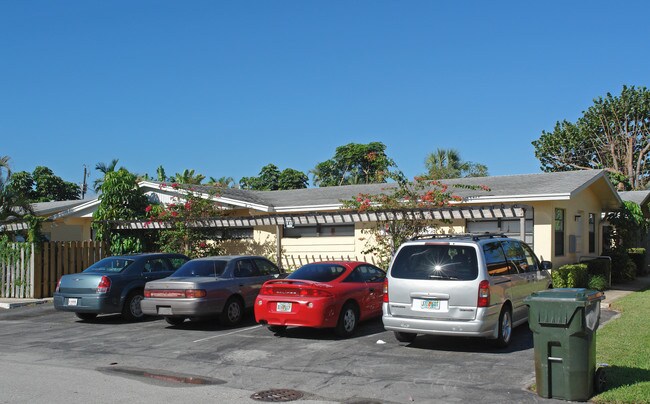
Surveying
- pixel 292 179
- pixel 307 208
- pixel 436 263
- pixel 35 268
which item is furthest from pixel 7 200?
pixel 292 179

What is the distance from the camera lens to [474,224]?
18.1 meters

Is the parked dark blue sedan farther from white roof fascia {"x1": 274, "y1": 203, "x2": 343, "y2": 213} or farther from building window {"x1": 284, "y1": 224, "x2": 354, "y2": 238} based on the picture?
building window {"x1": 284, "y1": 224, "x2": 354, "y2": 238}

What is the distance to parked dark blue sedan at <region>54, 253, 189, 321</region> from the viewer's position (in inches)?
526

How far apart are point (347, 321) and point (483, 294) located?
117 inches

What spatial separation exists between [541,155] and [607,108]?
19.9 ft

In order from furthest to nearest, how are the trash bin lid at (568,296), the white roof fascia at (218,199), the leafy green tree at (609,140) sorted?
1. the leafy green tree at (609,140)
2. the white roof fascia at (218,199)
3. the trash bin lid at (568,296)

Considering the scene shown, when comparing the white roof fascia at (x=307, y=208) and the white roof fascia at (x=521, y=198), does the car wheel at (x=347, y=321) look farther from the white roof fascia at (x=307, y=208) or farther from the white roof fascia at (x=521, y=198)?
the white roof fascia at (x=307, y=208)

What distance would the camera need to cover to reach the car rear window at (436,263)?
9391mm

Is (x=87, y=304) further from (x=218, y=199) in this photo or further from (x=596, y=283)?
(x=596, y=283)

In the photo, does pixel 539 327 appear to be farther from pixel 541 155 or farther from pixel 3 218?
pixel 541 155

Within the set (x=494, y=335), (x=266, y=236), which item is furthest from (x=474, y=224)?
(x=494, y=335)

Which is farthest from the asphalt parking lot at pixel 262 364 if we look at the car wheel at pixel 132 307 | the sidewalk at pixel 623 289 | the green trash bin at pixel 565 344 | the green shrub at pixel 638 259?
the green shrub at pixel 638 259

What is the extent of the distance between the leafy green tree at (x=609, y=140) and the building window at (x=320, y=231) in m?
33.2

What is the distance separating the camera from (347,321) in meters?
11.2
